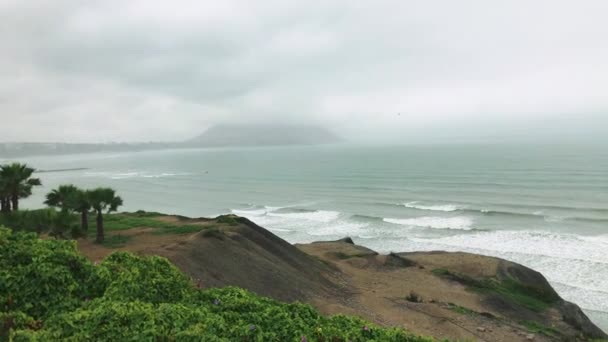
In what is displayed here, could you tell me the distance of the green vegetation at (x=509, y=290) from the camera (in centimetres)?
2217

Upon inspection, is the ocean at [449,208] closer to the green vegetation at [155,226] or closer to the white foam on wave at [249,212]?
the white foam on wave at [249,212]

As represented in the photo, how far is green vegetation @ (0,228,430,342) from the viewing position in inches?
239

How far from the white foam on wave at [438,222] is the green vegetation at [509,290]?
20.1 metres

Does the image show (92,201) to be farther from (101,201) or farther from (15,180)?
(15,180)

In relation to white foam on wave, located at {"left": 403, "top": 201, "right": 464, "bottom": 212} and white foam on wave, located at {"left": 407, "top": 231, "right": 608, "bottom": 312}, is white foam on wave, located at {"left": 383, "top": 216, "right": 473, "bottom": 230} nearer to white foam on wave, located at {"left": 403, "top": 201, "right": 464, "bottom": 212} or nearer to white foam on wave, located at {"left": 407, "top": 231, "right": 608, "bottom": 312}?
white foam on wave, located at {"left": 407, "top": 231, "right": 608, "bottom": 312}

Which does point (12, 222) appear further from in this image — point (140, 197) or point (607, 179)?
point (607, 179)

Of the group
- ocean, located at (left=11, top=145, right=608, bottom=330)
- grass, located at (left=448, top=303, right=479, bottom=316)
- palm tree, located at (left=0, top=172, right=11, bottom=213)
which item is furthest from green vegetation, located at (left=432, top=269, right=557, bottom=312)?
palm tree, located at (left=0, top=172, right=11, bottom=213)

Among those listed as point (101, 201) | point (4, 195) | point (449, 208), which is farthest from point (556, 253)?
point (4, 195)

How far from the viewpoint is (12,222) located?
61.8ft

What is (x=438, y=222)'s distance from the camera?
1884 inches

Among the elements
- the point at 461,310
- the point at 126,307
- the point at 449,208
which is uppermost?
the point at 126,307

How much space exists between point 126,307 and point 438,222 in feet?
150

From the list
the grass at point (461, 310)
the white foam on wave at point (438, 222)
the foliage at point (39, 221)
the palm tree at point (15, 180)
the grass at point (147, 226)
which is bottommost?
the white foam on wave at point (438, 222)

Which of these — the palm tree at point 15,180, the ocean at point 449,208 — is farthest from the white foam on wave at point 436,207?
the palm tree at point 15,180
